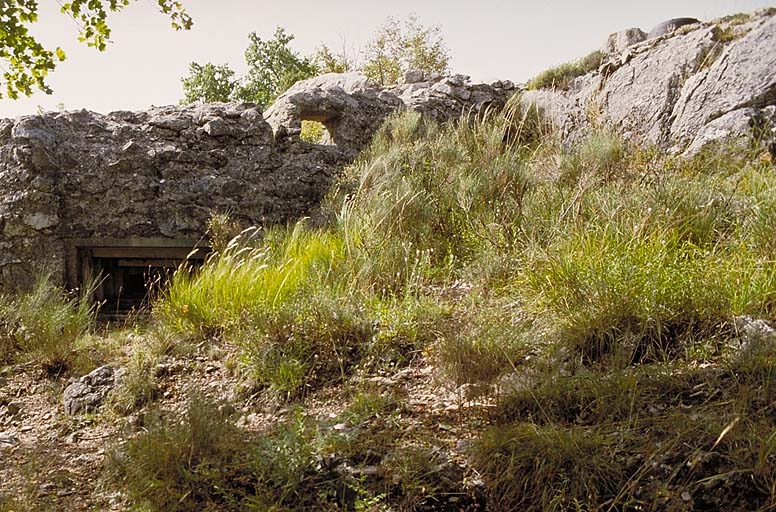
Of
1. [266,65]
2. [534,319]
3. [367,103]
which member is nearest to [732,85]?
[367,103]

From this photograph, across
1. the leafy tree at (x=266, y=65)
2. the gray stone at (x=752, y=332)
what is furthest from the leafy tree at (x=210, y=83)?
the gray stone at (x=752, y=332)

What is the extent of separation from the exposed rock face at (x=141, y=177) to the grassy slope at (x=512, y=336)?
0.72 meters

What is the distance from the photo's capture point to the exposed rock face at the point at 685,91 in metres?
6.66

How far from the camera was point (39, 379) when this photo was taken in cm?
478

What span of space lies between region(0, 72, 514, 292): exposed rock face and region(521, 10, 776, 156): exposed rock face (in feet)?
9.61

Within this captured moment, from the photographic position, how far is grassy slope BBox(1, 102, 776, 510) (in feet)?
8.95

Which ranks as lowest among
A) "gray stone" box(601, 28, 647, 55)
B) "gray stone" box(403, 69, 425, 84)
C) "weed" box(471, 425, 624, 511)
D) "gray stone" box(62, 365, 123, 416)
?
"gray stone" box(62, 365, 123, 416)

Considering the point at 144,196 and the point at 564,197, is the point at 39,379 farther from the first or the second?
the point at 564,197

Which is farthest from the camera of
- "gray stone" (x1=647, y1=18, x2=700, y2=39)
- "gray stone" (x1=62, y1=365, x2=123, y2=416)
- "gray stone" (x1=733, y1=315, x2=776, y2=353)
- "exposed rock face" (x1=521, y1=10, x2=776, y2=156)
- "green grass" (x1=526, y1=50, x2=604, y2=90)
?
"green grass" (x1=526, y1=50, x2=604, y2=90)

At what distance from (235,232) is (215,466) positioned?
351cm

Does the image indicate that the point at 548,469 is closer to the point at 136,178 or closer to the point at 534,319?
the point at 534,319

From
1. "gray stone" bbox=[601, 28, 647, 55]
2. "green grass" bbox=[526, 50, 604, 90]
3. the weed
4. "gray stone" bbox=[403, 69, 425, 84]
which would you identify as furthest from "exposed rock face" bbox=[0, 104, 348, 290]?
"gray stone" bbox=[601, 28, 647, 55]

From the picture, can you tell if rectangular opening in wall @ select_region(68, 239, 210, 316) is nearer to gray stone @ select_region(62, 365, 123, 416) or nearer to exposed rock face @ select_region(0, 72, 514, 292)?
exposed rock face @ select_region(0, 72, 514, 292)

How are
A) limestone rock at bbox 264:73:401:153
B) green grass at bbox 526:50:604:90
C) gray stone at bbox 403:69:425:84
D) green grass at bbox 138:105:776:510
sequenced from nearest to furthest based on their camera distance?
green grass at bbox 138:105:776:510, limestone rock at bbox 264:73:401:153, green grass at bbox 526:50:604:90, gray stone at bbox 403:69:425:84
